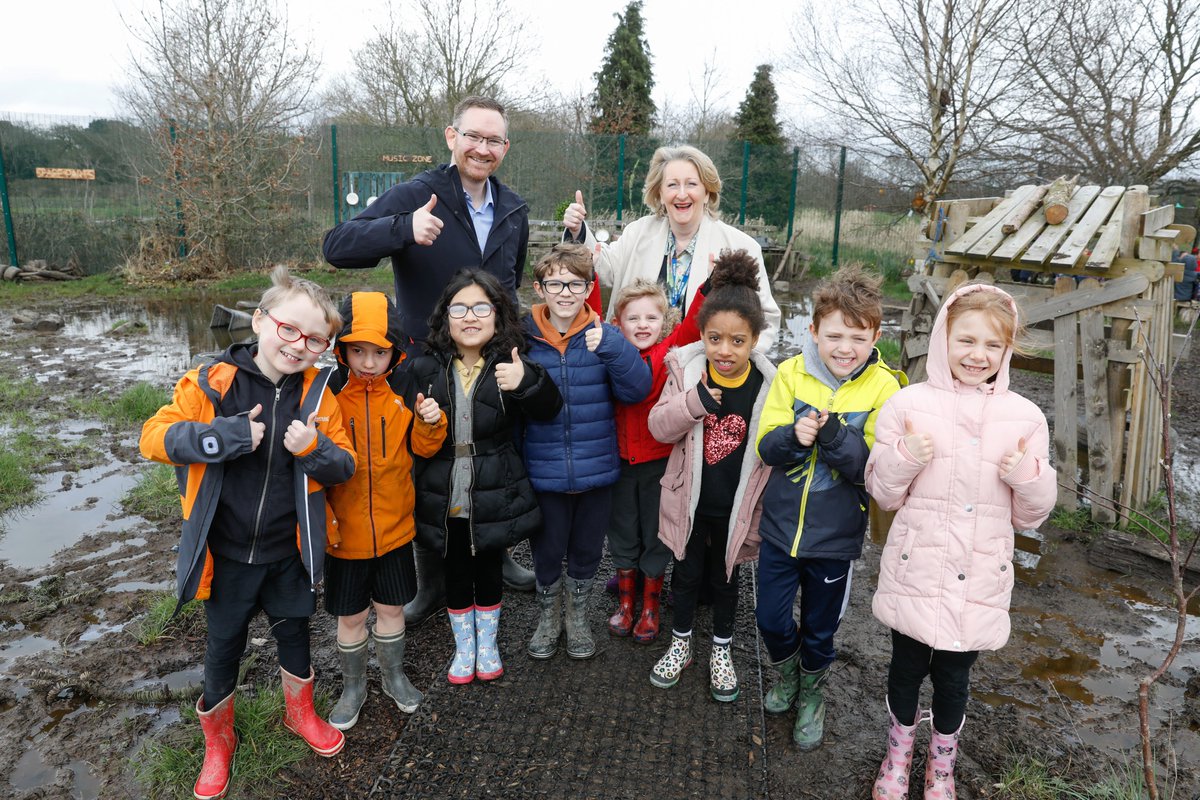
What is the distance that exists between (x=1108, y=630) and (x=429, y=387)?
342 centimetres

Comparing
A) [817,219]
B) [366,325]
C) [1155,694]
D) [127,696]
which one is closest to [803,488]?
[366,325]

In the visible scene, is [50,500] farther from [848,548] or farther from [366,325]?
[848,548]

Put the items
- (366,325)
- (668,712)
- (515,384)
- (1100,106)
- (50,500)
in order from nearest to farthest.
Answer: (366,325) < (515,384) < (668,712) < (50,500) < (1100,106)

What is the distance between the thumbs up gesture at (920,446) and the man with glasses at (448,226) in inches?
63.4

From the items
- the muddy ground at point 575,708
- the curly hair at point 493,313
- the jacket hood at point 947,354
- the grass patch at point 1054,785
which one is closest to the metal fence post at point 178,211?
the muddy ground at point 575,708

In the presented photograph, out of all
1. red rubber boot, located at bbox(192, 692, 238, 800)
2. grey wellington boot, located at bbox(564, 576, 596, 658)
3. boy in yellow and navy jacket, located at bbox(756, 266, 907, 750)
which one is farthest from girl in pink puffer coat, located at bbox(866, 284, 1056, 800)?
red rubber boot, located at bbox(192, 692, 238, 800)

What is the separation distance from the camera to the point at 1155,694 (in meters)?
3.18

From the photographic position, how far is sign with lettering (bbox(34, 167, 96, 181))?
42.3 ft

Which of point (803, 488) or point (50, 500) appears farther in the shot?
point (50, 500)

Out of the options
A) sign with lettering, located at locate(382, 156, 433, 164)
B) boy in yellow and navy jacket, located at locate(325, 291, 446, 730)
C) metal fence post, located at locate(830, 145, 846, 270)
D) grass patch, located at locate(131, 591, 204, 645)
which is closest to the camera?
boy in yellow and navy jacket, located at locate(325, 291, 446, 730)

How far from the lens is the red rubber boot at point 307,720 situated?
262cm

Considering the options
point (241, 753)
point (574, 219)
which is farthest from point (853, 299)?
point (241, 753)

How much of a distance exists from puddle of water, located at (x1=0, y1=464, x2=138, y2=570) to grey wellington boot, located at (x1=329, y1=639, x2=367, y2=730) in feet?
7.18

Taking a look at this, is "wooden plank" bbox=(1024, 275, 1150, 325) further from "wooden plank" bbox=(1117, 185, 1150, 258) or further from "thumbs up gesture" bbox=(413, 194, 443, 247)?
"thumbs up gesture" bbox=(413, 194, 443, 247)
